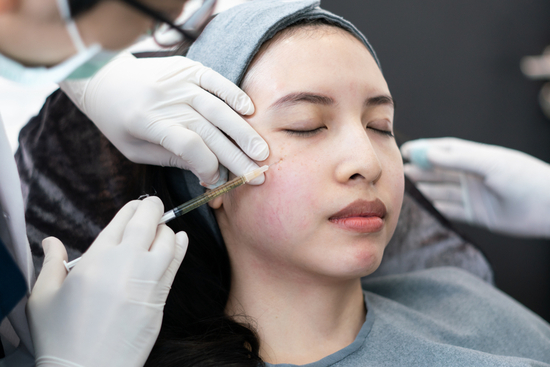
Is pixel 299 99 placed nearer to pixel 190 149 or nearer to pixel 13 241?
pixel 190 149

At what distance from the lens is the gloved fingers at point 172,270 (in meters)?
0.90

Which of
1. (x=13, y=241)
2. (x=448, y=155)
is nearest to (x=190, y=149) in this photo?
(x=13, y=241)

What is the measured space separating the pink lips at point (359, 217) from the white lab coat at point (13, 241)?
674 mm

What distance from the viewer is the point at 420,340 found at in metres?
1.12

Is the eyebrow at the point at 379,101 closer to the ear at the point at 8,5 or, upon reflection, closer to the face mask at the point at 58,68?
the face mask at the point at 58,68

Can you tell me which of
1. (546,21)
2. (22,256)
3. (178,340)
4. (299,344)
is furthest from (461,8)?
(22,256)

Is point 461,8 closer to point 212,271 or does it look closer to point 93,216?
point 212,271

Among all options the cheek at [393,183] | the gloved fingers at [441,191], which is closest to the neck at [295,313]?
the cheek at [393,183]

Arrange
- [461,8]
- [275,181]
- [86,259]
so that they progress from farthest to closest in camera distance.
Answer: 1. [461,8]
2. [275,181]
3. [86,259]

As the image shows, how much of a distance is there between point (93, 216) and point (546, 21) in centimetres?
255

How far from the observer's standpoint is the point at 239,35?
1098 mm

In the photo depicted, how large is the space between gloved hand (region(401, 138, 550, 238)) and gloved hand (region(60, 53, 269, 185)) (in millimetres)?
987

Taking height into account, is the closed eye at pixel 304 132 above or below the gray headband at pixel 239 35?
below

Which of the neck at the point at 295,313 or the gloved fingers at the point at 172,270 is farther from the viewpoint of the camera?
the neck at the point at 295,313
